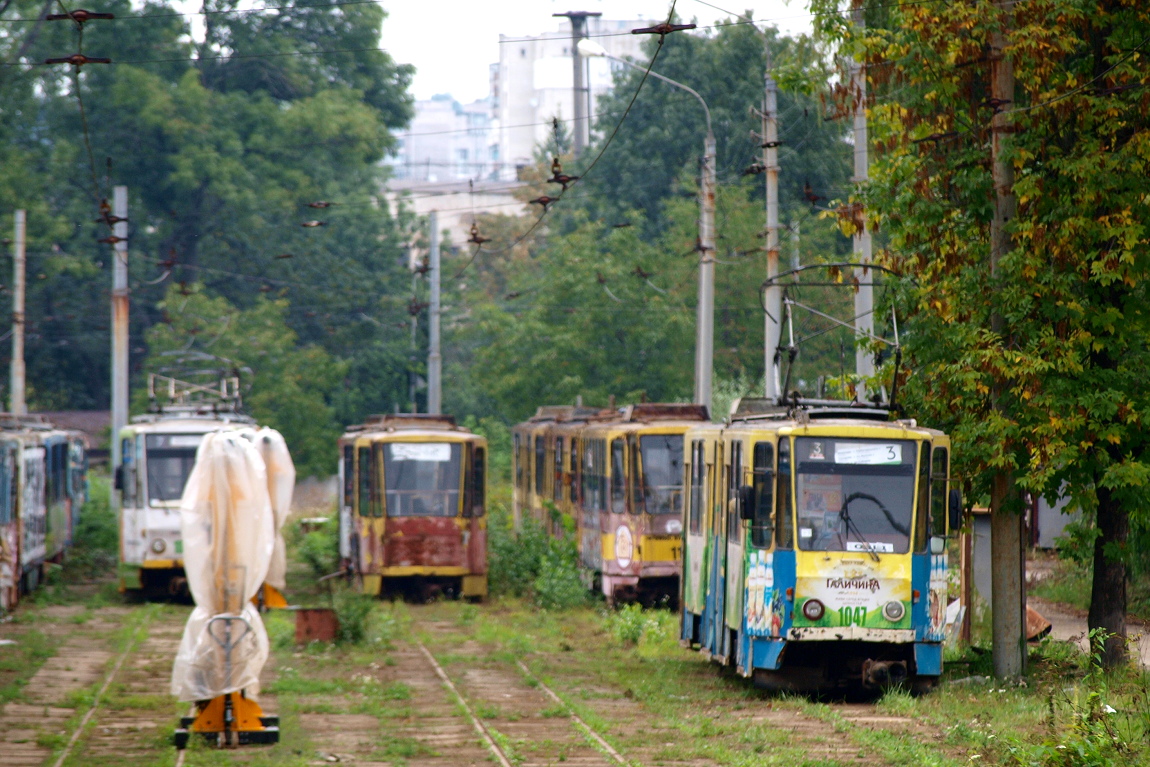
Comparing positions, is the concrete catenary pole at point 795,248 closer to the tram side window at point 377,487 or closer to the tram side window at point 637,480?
the tram side window at point 637,480

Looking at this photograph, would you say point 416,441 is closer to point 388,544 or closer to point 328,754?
point 388,544

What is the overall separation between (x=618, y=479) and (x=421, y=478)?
133 inches

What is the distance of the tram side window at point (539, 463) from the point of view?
1252 inches

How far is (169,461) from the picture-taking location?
25312mm

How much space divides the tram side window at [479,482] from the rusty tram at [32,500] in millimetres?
6950

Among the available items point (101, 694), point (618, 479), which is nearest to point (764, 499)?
point (101, 694)

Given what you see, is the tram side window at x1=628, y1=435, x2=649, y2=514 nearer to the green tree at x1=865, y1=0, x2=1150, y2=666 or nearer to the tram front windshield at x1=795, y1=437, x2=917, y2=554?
the green tree at x1=865, y1=0, x2=1150, y2=666

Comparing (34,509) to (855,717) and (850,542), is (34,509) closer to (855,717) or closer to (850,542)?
(850,542)

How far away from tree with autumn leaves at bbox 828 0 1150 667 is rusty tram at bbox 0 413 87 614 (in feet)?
45.4

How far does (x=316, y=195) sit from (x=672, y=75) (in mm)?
13035

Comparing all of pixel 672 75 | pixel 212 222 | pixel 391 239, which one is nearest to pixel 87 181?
pixel 212 222

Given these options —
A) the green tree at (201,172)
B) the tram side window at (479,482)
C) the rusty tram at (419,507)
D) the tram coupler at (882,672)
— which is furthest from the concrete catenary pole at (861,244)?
the green tree at (201,172)

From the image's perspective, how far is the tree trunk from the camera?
49.5ft

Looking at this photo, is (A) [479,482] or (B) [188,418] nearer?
(A) [479,482]
